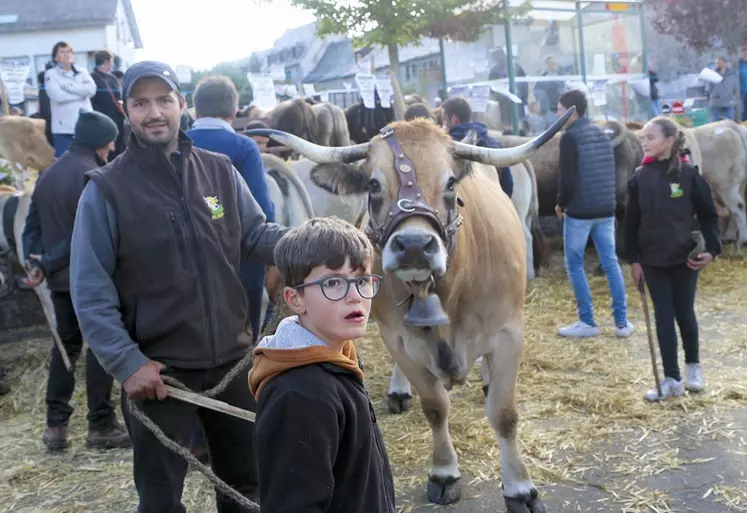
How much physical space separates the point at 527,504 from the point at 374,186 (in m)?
1.71

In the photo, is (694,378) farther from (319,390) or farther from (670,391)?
(319,390)

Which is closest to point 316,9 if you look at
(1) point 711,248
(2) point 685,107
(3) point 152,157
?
(2) point 685,107

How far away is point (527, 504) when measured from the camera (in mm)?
3613

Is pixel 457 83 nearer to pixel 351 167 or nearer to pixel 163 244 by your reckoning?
pixel 351 167

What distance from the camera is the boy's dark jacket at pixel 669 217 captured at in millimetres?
4668

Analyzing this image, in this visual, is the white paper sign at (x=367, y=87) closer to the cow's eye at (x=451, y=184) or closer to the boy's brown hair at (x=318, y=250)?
the cow's eye at (x=451, y=184)

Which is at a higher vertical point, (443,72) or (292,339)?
(443,72)

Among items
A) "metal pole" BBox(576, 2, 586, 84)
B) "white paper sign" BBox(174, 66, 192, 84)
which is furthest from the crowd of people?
"metal pole" BBox(576, 2, 586, 84)

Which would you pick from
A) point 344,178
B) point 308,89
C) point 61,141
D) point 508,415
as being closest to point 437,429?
Answer: point 508,415

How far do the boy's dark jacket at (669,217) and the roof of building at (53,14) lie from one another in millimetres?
36123

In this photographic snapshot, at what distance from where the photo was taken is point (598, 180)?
6.43 metres

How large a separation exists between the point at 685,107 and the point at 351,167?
15.3 m

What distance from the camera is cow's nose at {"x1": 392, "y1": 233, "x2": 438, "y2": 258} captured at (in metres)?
3.19

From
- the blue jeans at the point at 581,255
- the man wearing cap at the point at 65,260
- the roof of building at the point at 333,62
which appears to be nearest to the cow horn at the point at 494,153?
the man wearing cap at the point at 65,260
